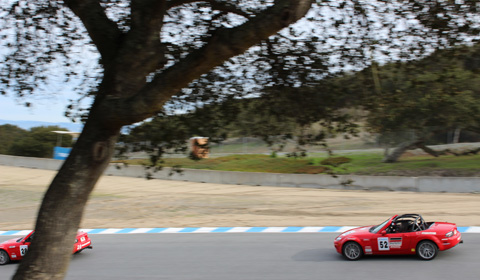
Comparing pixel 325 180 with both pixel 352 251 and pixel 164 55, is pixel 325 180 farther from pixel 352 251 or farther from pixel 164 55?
pixel 164 55

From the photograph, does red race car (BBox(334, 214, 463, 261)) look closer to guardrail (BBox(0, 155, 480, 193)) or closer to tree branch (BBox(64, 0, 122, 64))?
tree branch (BBox(64, 0, 122, 64))

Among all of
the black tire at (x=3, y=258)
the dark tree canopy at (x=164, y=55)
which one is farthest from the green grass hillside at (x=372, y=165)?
the dark tree canopy at (x=164, y=55)

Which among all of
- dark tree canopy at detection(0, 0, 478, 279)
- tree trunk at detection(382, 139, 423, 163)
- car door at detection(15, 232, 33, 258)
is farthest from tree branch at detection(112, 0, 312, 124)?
Answer: tree trunk at detection(382, 139, 423, 163)

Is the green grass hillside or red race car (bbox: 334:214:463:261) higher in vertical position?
the green grass hillside

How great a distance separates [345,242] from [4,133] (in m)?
37.1

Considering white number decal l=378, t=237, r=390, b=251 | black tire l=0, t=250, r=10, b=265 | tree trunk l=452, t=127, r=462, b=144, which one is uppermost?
tree trunk l=452, t=127, r=462, b=144

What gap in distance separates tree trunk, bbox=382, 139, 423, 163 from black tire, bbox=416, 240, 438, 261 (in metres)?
14.8

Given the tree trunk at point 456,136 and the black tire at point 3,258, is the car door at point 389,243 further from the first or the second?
the tree trunk at point 456,136

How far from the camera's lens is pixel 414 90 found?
21.6ft

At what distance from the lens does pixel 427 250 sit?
10.2 m

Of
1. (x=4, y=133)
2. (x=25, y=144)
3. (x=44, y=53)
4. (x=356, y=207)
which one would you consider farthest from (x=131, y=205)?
(x=4, y=133)

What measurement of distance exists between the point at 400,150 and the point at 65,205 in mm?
22708

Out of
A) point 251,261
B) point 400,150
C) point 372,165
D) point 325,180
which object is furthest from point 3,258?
point 400,150

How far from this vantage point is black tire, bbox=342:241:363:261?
10.6 meters
